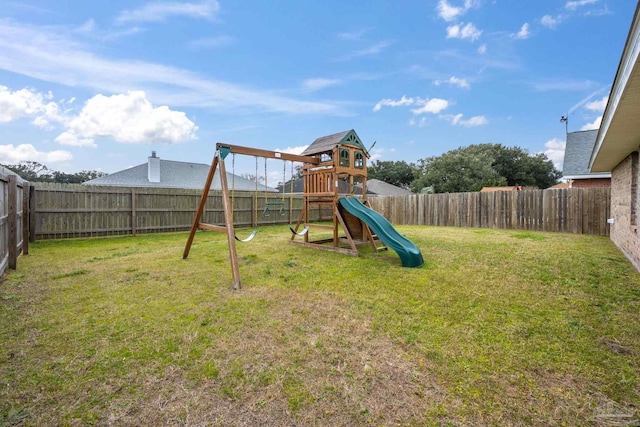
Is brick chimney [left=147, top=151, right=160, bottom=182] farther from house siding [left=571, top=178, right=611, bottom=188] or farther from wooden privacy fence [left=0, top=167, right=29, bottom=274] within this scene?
house siding [left=571, top=178, right=611, bottom=188]

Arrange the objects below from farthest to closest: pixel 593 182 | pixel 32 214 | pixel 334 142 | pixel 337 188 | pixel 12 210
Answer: pixel 593 182, pixel 32 214, pixel 334 142, pixel 337 188, pixel 12 210

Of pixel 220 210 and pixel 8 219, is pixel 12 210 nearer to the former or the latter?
pixel 8 219

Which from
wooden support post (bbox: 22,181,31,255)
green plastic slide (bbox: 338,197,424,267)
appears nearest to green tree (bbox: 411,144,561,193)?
green plastic slide (bbox: 338,197,424,267)

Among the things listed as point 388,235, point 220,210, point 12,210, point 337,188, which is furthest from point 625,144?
point 220,210

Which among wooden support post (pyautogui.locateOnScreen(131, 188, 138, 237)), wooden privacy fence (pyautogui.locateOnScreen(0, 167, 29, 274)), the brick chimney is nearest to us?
wooden privacy fence (pyautogui.locateOnScreen(0, 167, 29, 274))

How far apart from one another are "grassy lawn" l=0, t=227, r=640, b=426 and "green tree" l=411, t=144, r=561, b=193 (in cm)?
2813

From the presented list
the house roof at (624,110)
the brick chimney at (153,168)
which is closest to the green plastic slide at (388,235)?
the house roof at (624,110)

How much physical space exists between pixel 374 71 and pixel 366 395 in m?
12.3

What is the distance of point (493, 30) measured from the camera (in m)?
8.81

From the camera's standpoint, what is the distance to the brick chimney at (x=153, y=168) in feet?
57.5

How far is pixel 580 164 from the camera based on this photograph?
12.9 m

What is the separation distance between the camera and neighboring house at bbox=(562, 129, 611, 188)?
1237 cm

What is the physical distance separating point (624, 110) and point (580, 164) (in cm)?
1343

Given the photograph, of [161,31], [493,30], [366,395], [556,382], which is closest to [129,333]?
[366,395]
